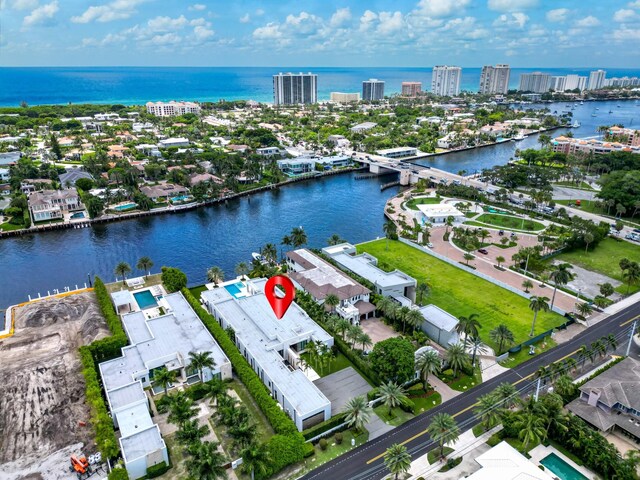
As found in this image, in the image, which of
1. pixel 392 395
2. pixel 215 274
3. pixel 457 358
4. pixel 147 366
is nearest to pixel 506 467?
pixel 392 395

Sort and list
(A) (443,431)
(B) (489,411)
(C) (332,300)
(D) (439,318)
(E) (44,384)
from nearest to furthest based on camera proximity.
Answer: (A) (443,431) → (B) (489,411) → (E) (44,384) → (D) (439,318) → (C) (332,300)

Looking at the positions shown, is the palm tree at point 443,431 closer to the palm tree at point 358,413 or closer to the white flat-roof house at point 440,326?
the palm tree at point 358,413

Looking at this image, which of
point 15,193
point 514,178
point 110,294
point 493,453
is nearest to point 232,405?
point 493,453

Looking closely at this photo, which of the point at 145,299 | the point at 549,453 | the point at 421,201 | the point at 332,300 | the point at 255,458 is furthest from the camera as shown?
the point at 421,201

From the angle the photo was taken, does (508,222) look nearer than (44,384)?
No

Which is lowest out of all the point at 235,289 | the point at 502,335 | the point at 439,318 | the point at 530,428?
the point at 235,289

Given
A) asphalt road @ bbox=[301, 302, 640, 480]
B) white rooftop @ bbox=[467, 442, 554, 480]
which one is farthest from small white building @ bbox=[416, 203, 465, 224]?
white rooftop @ bbox=[467, 442, 554, 480]

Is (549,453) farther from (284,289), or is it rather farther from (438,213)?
(438,213)
